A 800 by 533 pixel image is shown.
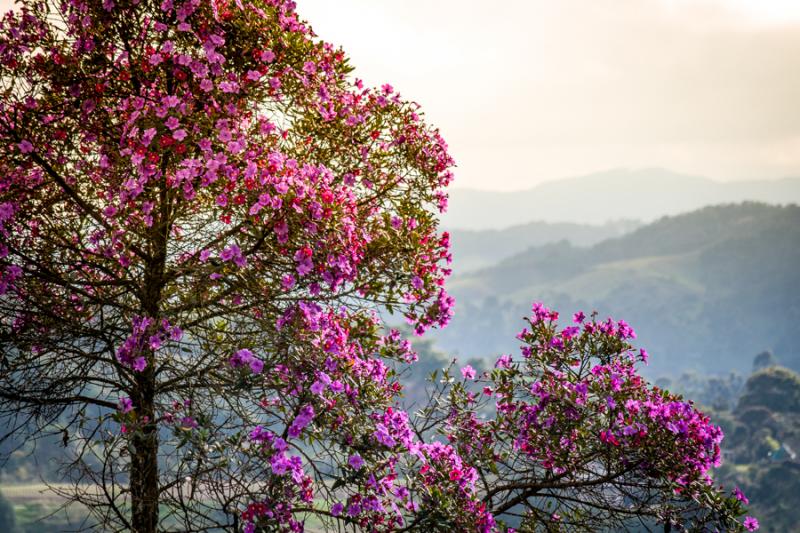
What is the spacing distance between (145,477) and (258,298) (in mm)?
2170

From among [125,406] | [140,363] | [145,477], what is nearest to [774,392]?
[145,477]

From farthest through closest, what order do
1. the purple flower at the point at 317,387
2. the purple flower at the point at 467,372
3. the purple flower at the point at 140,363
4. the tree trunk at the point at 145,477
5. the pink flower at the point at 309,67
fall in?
the purple flower at the point at 467,372
the pink flower at the point at 309,67
the tree trunk at the point at 145,477
the purple flower at the point at 140,363
the purple flower at the point at 317,387

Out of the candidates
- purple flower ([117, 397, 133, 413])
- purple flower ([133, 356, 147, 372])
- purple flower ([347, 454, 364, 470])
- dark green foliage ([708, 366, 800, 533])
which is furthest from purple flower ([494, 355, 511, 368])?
dark green foliage ([708, 366, 800, 533])

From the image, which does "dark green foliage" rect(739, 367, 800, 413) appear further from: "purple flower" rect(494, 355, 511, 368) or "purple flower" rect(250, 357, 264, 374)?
"purple flower" rect(250, 357, 264, 374)

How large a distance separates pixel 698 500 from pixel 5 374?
6.96 metres

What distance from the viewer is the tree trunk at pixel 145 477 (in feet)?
24.3

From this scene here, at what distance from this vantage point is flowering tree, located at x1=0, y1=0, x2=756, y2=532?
273 inches

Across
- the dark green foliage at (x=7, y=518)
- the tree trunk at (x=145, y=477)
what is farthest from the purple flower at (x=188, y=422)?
the dark green foliage at (x=7, y=518)

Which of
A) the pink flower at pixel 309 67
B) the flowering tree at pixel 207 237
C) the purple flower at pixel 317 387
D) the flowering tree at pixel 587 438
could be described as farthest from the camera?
the pink flower at pixel 309 67

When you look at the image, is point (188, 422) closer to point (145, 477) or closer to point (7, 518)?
point (145, 477)

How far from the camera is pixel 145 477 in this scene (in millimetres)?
7887

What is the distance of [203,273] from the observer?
24.5ft

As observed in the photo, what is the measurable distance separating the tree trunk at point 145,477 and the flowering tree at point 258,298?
0.04 metres

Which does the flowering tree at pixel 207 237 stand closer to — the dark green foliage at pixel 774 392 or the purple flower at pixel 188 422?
the purple flower at pixel 188 422
